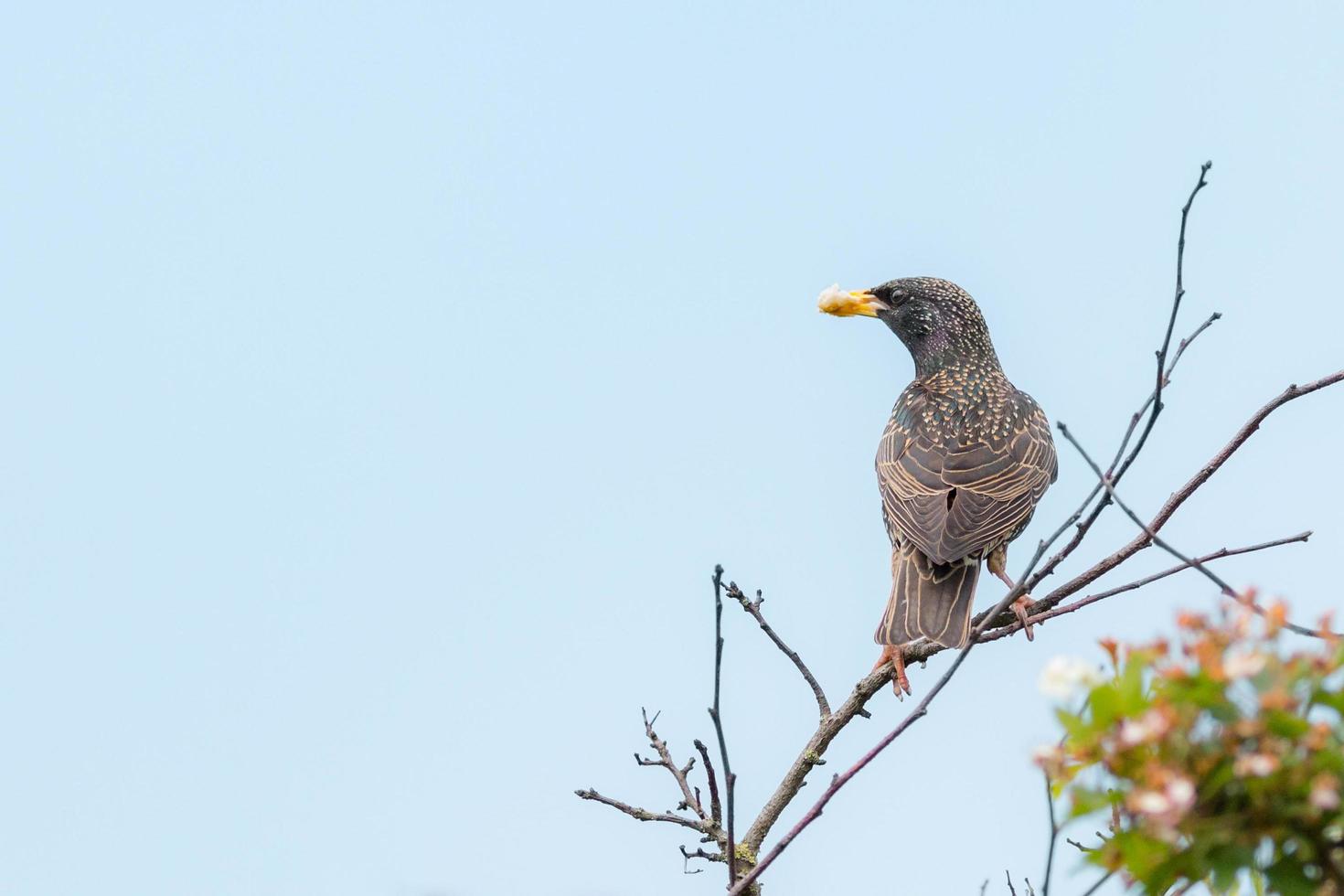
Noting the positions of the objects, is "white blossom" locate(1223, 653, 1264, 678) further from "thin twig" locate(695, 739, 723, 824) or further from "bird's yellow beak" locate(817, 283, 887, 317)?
"bird's yellow beak" locate(817, 283, 887, 317)

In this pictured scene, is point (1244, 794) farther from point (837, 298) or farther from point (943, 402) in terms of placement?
point (837, 298)

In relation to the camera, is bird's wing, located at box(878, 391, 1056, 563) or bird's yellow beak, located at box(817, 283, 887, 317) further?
bird's yellow beak, located at box(817, 283, 887, 317)

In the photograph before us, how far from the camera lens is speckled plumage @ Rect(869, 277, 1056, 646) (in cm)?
692

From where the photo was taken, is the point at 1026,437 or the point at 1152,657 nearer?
the point at 1152,657

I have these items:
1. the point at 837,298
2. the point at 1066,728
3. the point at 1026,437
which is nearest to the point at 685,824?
the point at 1066,728

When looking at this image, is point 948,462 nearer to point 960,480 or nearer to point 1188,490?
point 960,480

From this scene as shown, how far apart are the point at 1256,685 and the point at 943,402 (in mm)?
6288

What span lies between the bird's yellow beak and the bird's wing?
3.32 ft

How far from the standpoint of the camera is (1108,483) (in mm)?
3984

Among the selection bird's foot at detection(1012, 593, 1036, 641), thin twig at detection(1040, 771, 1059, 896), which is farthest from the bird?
thin twig at detection(1040, 771, 1059, 896)

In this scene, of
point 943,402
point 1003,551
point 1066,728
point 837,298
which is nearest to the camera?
point 1066,728

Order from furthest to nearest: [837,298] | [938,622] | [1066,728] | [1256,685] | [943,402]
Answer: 1. [837,298]
2. [943,402]
3. [938,622]
4. [1066,728]
5. [1256,685]

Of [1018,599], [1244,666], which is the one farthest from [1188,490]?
[1244,666]

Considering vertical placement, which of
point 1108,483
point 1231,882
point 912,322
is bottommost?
point 1231,882
